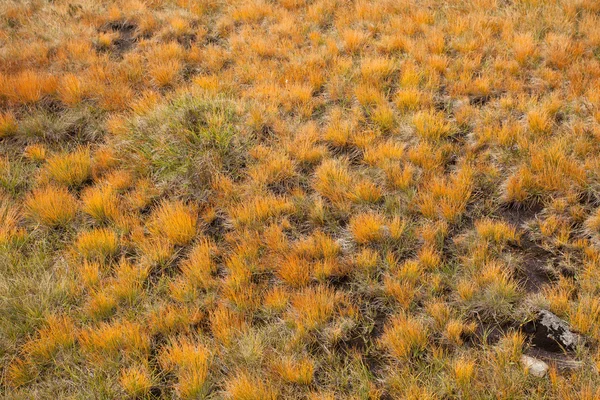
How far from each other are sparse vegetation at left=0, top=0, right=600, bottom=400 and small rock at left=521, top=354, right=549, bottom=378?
64mm

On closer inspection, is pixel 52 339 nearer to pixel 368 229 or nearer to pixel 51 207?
pixel 51 207

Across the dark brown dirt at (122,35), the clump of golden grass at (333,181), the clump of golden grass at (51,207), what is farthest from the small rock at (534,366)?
the dark brown dirt at (122,35)

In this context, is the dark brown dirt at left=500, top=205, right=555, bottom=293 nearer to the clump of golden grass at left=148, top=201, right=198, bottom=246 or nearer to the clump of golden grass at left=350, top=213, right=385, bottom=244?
the clump of golden grass at left=350, top=213, right=385, bottom=244

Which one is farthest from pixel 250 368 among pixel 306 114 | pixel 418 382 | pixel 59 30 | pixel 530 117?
pixel 59 30

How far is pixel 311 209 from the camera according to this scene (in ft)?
15.9

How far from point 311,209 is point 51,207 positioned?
8.61 ft

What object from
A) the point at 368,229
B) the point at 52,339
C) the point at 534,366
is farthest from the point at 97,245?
the point at 534,366

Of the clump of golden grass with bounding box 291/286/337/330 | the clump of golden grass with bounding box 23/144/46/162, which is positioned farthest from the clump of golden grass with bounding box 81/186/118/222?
the clump of golden grass with bounding box 291/286/337/330

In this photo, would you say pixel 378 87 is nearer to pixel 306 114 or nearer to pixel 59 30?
pixel 306 114

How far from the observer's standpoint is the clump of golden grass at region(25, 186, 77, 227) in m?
4.90

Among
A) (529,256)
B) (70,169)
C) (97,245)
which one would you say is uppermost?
(70,169)

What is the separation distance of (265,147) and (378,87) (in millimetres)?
1856

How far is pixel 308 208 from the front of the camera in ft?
16.0

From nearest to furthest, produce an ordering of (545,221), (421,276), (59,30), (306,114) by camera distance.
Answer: (421,276), (545,221), (306,114), (59,30)
